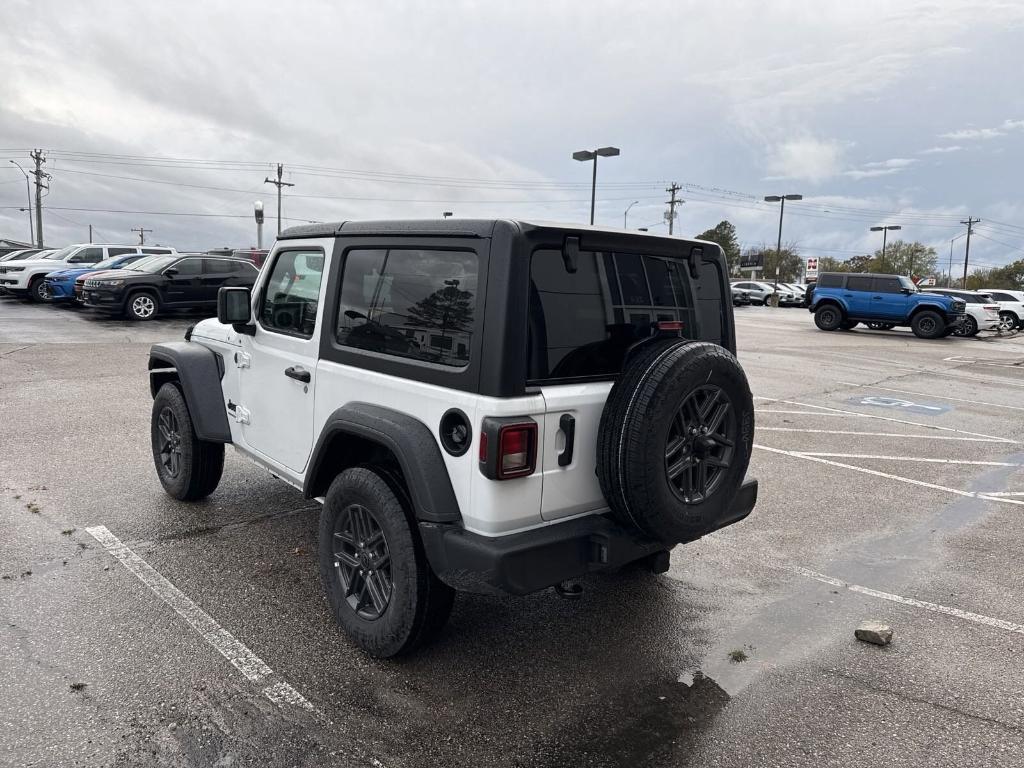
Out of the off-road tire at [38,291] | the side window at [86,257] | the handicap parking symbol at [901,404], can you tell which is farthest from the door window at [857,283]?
the off-road tire at [38,291]

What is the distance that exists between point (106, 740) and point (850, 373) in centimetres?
1369

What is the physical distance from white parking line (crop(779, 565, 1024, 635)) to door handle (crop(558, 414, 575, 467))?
229cm

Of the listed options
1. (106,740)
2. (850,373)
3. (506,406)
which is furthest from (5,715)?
(850,373)

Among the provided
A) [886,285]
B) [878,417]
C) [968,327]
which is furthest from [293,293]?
[968,327]

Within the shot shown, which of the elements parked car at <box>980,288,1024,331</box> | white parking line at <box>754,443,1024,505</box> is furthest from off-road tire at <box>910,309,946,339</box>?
white parking line at <box>754,443,1024,505</box>

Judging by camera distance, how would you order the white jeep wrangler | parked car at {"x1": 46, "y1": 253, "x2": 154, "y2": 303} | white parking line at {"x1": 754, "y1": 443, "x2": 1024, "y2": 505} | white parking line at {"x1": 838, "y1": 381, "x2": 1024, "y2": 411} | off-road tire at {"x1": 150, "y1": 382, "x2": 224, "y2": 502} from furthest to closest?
parked car at {"x1": 46, "y1": 253, "x2": 154, "y2": 303} → white parking line at {"x1": 838, "y1": 381, "x2": 1024, "y2": 411} → white parking line at {"x1": 754, "y1": 443, "x2": 1024, "y2": 505} → off-road tire at {"x1": 150, "y1": 382, "x2": 224, "y2": 502} → the white jeep wrangler

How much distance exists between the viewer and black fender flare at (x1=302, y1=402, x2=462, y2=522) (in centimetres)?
288

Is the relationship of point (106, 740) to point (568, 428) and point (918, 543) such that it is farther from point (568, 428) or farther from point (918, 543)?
point (918, 543)

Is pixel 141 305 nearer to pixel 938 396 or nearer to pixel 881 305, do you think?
pixel 938 396

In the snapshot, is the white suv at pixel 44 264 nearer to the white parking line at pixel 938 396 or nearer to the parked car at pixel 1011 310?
the white parking line at pixel 938 396

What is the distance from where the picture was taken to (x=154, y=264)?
61.2ft

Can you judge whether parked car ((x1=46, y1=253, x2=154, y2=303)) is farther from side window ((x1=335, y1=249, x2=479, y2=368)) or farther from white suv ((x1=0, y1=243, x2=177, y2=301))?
side window ((x1=335, y1=249, x2=479, y2=368))

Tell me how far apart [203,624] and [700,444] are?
8.11 feet

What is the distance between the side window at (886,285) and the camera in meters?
23.3
